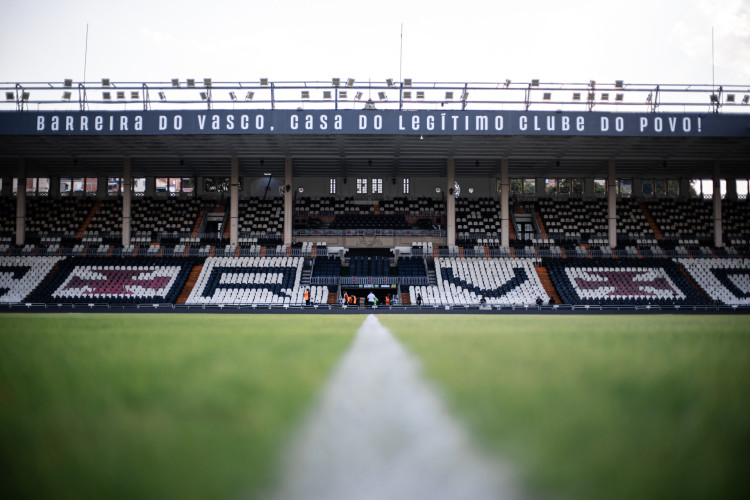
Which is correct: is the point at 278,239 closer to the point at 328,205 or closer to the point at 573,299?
the point at 328,205

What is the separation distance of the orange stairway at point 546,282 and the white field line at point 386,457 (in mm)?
33841

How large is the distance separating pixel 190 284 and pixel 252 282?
3833mm

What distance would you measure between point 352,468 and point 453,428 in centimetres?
83

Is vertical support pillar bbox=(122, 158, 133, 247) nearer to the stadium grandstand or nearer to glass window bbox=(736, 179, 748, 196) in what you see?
the stadium grandstand

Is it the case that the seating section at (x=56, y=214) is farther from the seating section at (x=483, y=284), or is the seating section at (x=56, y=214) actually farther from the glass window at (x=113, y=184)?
the seating section at (x=483, y=284)

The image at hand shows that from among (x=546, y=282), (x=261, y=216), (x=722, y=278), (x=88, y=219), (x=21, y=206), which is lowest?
(x=546, y=282)

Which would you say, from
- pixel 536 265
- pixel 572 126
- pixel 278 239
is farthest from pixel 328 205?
pixel 572 126

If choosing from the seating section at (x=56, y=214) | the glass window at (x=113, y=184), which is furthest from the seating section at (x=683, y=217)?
the seating section at (x=56, y=214)

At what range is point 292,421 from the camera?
11.9 feet

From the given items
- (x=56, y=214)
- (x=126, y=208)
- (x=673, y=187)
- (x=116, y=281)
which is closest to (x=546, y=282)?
(x=673, y=187)

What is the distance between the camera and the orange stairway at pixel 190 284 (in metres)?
36.4

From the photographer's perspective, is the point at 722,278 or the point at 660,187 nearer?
the point at 722,278

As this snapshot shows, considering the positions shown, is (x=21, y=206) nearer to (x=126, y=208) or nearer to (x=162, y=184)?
(x=126, y=208)

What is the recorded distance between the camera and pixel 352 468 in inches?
109
